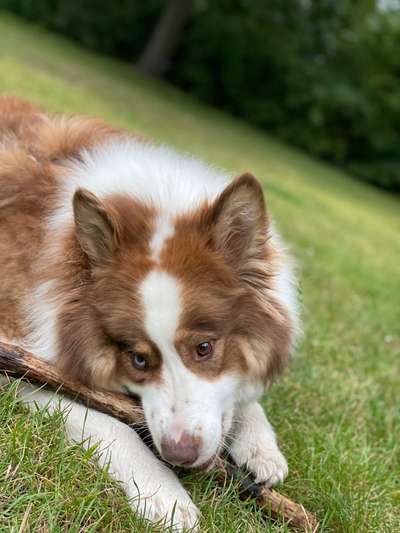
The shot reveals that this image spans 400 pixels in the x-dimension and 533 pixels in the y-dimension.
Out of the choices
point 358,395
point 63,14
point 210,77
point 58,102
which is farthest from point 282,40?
point 358,395

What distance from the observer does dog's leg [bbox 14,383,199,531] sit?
2.91 m

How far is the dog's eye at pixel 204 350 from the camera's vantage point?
3.17 metres

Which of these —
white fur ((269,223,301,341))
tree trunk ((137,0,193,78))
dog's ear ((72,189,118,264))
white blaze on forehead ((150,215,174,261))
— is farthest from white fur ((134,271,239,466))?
tree trunk ((137,0,193,78))

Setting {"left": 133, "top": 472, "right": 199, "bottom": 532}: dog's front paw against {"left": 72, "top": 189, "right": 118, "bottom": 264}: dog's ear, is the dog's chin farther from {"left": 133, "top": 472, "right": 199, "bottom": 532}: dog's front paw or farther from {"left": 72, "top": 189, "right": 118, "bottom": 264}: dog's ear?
{"left": 72, "top": 189, "right": 118, "bottom": 264}: dog's ear

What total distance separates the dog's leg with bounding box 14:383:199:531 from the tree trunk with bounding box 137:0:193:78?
89.1 feet

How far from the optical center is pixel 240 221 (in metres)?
3.33

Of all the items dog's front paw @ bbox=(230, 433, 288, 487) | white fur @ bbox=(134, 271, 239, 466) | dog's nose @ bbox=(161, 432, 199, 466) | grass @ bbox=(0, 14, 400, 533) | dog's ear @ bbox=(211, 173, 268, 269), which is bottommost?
grass @ bbox=(0, 14, 400, 533)

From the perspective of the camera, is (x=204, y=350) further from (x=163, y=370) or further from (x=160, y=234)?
(x=160, y=234)

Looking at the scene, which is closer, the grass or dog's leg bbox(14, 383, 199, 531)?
the grass

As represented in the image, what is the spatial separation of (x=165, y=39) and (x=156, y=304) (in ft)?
90.7

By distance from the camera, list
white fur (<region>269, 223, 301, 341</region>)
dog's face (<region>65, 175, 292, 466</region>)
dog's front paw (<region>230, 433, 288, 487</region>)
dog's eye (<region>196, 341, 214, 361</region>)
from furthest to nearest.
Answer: white fur (<region>269, 223, 301, 341</region>) → dog's front paw (<region>230, 433, 288, 487</region>) → dog's eye (<region>196, 341, 214, 361</region>) → dog's face (<region>65, 175, 292, 466</region>)

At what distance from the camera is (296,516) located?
3.15 metres

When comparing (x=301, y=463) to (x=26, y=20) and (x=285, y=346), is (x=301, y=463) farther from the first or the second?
(x=26, y=20)

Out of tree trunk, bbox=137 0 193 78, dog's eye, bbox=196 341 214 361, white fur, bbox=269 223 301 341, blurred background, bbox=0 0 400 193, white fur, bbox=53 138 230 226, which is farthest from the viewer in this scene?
blurred background, bbox=0 0 400 193
